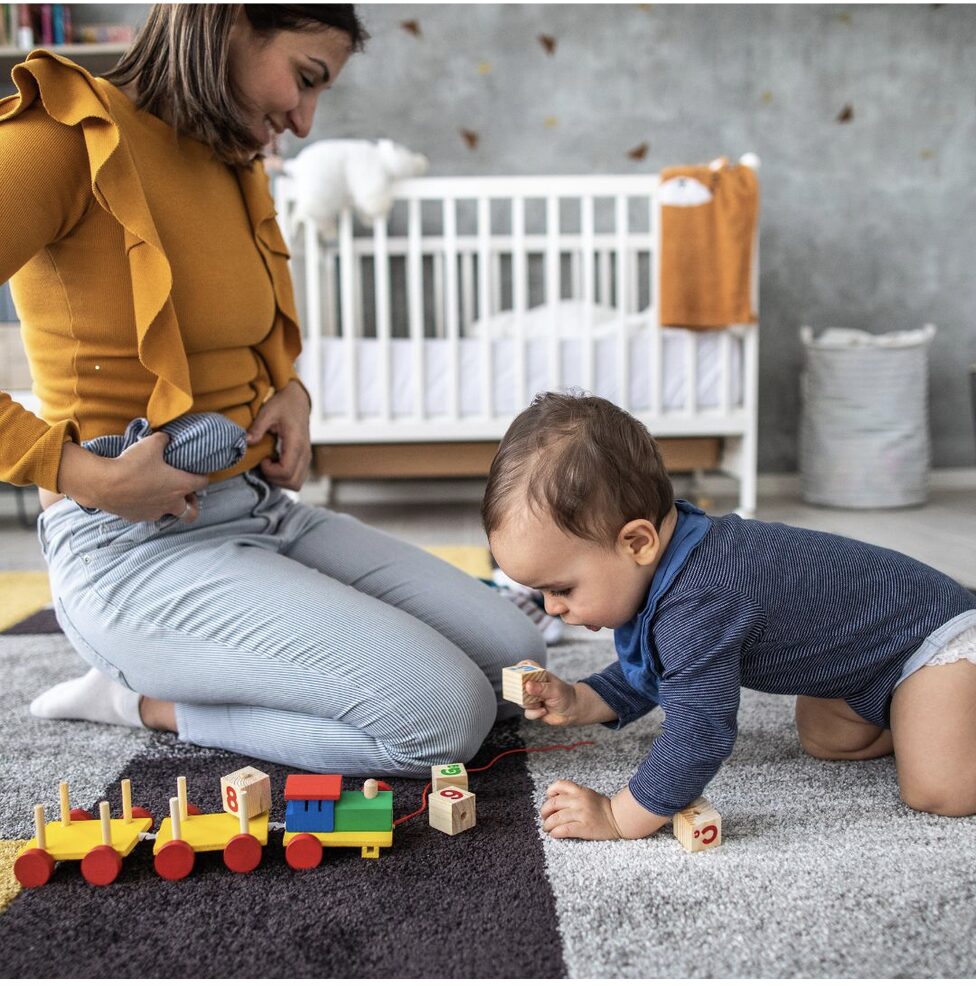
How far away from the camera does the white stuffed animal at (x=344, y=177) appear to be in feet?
8.11

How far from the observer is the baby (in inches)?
32.2

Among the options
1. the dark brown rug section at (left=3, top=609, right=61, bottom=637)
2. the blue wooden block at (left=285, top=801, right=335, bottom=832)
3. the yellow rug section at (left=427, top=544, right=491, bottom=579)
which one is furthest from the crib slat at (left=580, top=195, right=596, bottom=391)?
the blue wooden block at (left=285, top=801, right=335, bottom=832)

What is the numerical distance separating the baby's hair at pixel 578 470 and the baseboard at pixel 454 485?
235 centimetres

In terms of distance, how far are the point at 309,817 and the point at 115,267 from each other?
22.6 inches

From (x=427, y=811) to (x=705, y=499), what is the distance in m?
2.21

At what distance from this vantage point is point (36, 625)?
1.68 meters

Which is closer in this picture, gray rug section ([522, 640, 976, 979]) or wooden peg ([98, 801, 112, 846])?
gray rug section ([522, 640, 976, 979])

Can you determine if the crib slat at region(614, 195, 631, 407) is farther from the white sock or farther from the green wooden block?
the green wooden block

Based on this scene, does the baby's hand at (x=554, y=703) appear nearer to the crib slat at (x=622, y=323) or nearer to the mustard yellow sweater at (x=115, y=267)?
the mustard yellow sweater at (x=115, y=267)

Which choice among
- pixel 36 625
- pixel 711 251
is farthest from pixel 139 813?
pixel 711 251

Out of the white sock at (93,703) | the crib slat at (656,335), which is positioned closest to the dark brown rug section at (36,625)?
the white sock at (93,703)

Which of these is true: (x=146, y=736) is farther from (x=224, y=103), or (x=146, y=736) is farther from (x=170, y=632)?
(x=224, y=103)

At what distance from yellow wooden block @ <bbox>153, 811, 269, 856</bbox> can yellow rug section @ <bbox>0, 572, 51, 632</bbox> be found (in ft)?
3.26

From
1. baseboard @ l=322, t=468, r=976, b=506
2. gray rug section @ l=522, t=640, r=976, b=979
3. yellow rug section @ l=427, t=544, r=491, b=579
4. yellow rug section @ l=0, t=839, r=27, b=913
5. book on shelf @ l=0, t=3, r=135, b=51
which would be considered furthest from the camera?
baseboard @ l=322, t=468, r=976, b=506
